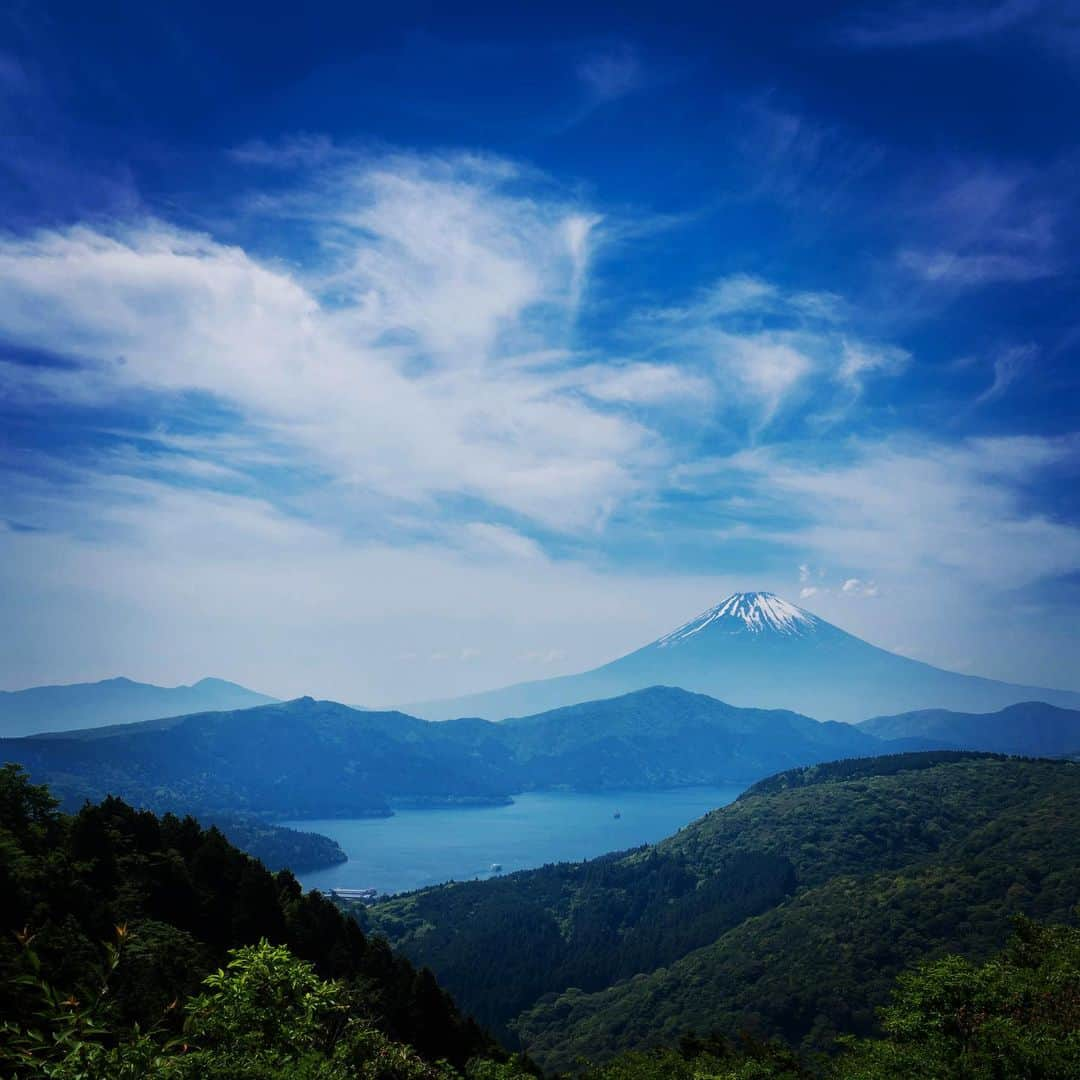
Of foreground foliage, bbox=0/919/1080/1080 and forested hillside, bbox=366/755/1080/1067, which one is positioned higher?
foreground foliage, bbox=0/919/1080/1080

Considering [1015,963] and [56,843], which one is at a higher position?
[56,843]

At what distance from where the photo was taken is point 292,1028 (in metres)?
9.44

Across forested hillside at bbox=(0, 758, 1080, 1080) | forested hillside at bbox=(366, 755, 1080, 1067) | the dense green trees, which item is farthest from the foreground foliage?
forested hillside at bbox=(366, 755, 1080, 1067)

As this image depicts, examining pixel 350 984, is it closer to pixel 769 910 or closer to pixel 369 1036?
pixel 369 1036

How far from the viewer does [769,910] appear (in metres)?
110

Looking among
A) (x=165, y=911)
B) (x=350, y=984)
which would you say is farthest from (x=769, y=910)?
(x=350, y=984)

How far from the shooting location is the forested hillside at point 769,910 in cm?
7894

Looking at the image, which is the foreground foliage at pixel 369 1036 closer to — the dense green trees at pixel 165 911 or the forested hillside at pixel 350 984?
the forested hillside at pixel 350 984

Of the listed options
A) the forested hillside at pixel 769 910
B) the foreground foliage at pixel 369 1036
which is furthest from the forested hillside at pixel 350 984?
the forested hillside at pixel 769 910

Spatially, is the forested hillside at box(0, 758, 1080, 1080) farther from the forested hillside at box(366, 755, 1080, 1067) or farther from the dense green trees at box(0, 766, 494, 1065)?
the forested hillside at box(366, 755, 1080, 1067)

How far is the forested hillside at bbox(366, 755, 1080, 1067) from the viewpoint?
78.9 m

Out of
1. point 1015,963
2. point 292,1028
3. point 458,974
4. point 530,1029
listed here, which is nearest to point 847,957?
point 530,1029

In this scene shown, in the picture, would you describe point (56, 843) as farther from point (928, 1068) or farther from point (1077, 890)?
point (1077, 890)

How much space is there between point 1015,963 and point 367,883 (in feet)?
593
